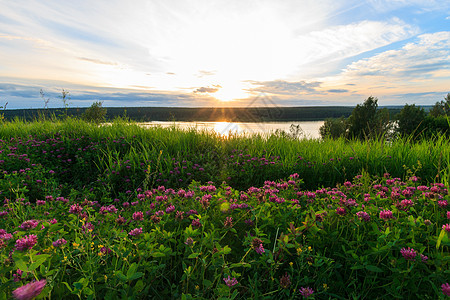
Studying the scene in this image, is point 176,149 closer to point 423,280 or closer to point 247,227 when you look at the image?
point 247,227

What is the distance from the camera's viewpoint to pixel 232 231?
206 centimetres

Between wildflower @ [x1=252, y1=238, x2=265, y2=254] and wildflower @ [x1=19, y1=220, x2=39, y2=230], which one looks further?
wildflower @ [x1=19, y1=220, x2=39, y2=230]

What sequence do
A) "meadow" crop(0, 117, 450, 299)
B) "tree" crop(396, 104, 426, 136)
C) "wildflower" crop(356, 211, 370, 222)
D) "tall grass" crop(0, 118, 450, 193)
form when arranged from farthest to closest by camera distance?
"tree" crop(396, 104, 426, 136) → "tall grass" crop(0, 118, 450, 193) → "wildflower" crop(356, 211, 370, 222) → "meadow" crop(0, 117, 450, 299)

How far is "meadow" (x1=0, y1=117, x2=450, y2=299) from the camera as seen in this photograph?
1.76 m

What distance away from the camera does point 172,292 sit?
1832 mm

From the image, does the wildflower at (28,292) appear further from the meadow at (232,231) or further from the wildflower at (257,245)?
the wildflower at (257,245)

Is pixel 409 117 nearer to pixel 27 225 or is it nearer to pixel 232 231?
pixel 232 231

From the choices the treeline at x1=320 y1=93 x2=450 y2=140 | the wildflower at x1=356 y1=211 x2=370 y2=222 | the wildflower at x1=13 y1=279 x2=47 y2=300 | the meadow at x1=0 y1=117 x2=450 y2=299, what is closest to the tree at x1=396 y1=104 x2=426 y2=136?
the treeline at x1=320 y1=93 x2=450 y2=140

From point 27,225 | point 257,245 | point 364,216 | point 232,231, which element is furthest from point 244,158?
point 27,225

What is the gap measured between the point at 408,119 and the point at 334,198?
27024 millimetres

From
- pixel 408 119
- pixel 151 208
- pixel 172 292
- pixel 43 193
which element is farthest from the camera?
pixel 408 119

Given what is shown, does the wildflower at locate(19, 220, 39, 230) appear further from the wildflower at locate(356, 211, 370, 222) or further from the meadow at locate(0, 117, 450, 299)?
the wildflower at locate(356, 211, 370, 222)

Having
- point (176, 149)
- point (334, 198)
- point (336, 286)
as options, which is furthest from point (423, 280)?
point (176, 149)

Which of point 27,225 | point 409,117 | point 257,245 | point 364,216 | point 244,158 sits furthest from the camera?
point 409,117
